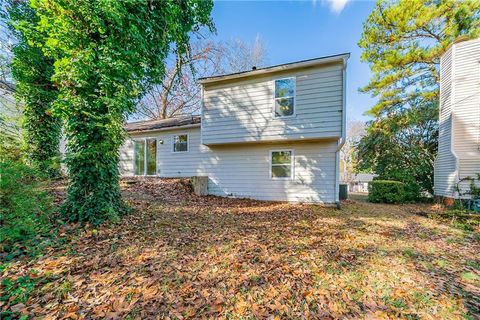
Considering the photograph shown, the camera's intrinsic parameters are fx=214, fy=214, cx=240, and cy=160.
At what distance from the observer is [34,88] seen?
712cm

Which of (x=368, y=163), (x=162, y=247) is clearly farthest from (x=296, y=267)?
(x=368, y=163)

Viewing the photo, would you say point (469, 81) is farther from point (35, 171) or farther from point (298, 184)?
point (35, 171)

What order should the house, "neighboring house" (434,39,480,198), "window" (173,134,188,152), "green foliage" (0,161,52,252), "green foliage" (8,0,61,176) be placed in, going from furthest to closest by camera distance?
"window" (173,134,188,152)
"neighboring house" (434,39,480,198)
the house
"green foliage" (8,0,61,176)
"green foliage" (0,161,52,252)

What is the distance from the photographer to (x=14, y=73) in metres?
6.67

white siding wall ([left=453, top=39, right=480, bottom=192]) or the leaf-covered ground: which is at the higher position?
white siding wall ([left=453, top=39, right=480, bottom=192])

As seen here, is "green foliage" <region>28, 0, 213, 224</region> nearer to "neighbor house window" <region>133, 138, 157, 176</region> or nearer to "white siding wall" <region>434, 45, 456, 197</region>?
"neighbor house window" <region>133, 138, 157, 176</region>

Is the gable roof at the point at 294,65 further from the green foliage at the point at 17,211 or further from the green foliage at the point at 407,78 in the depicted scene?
the green foliage at the point at 407,78

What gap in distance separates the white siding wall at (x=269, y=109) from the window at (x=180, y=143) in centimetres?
179

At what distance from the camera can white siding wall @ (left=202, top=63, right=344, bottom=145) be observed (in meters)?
7.71

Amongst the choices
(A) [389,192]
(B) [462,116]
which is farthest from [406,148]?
(B) [462,116]

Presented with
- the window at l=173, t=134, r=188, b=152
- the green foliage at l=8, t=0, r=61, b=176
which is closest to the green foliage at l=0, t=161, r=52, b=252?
the green foliage at l=8, t=0, r=61, b=176

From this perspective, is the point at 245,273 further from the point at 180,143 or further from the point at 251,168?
the point at 180,143

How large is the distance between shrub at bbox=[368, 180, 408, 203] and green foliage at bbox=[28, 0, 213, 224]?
514 inches

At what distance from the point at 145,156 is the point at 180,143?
2.47 metres
